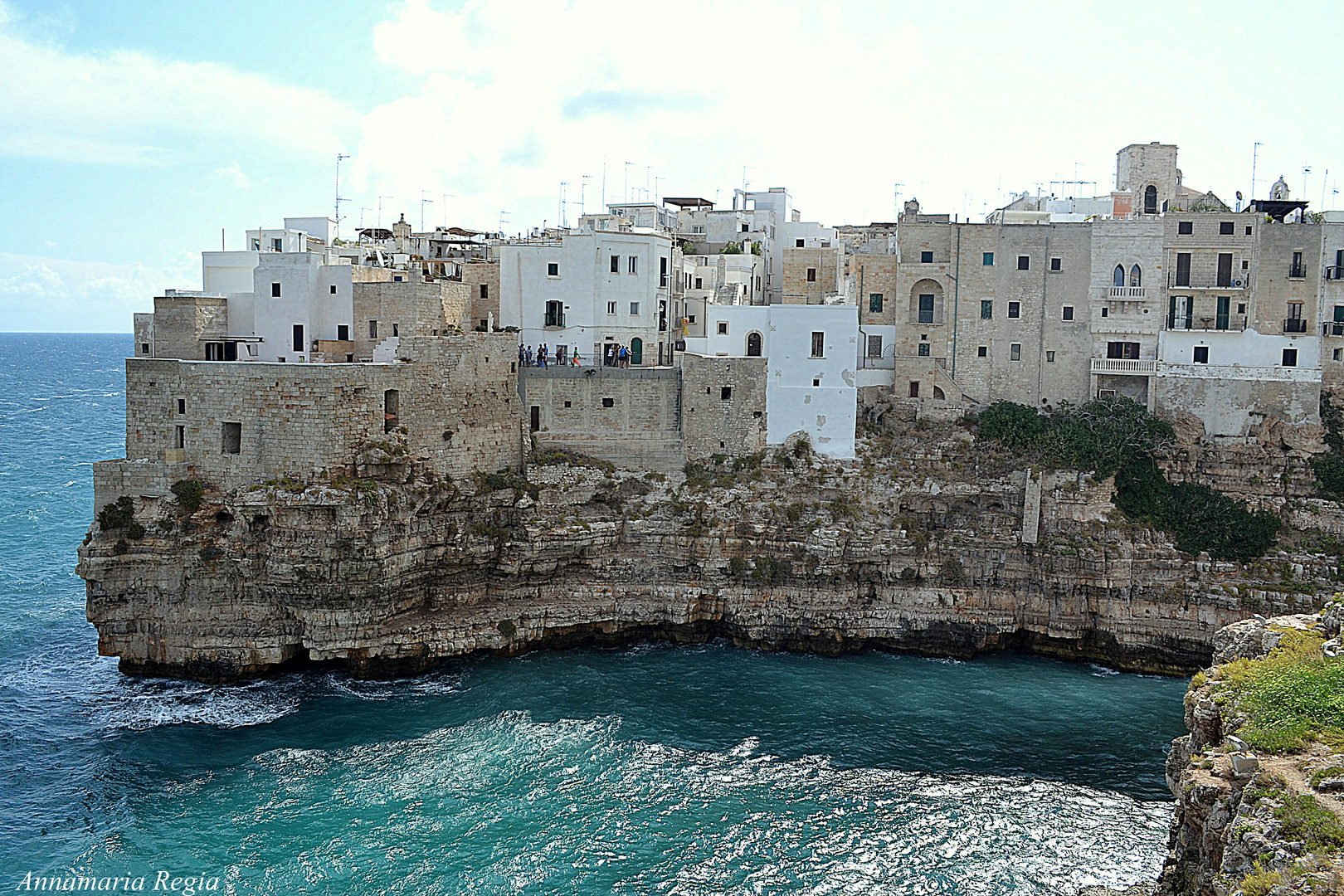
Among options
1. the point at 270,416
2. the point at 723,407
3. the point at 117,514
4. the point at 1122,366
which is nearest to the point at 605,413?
the point at 723,407

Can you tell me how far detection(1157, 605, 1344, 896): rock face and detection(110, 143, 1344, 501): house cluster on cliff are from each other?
2206cm

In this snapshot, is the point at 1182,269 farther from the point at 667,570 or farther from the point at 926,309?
the point at 667,570

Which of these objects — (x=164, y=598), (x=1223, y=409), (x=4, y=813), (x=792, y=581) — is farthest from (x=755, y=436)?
(x=4, y=813)

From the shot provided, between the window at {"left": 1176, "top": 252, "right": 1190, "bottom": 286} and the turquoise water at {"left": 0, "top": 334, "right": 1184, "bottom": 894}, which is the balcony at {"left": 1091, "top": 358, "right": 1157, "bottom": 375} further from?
the turquoise water at {"left": 0, "top": 334, "right": 1184, "bottom": 894}

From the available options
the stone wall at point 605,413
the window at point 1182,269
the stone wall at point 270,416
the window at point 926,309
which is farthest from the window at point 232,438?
the window at point 1182,269

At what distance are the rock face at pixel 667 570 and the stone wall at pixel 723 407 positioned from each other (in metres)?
0.90

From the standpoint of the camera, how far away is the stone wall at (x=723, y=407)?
39.6m

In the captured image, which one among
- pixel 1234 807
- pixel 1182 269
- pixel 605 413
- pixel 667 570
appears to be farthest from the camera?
pixel 1182 269

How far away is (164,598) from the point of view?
108 feet

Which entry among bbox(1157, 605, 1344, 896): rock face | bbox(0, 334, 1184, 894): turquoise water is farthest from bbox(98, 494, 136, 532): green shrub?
bbox(1157, 605, 1344, 896): rock face

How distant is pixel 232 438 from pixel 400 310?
22.5ft

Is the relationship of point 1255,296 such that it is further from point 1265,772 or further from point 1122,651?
point 1265,772

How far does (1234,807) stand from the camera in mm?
14688

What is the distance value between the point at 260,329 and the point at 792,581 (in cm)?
2060
